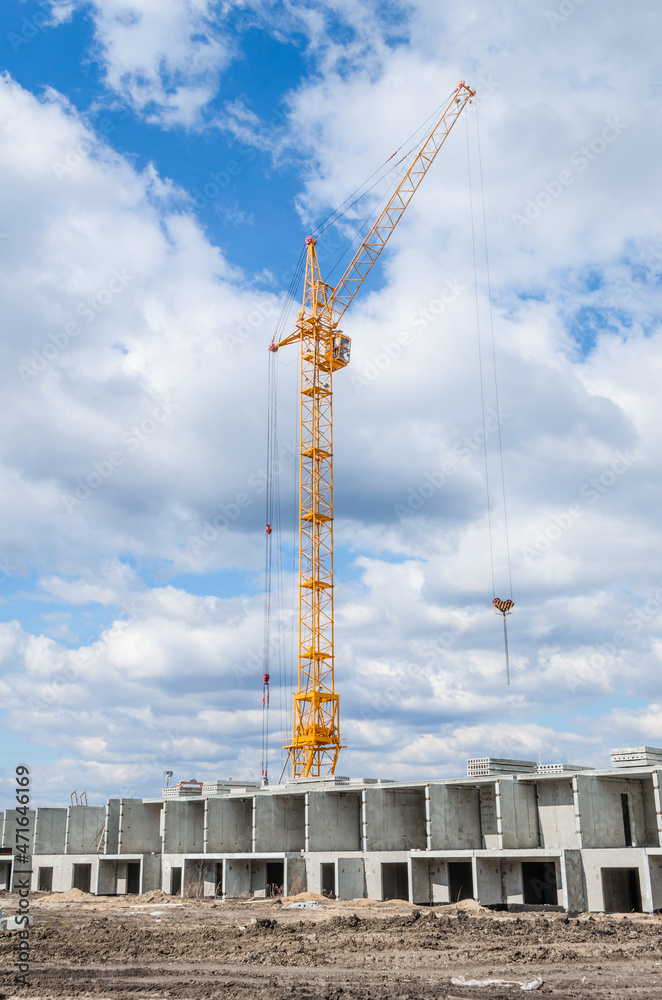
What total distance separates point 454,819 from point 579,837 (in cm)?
690

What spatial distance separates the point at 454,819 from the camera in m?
37.6

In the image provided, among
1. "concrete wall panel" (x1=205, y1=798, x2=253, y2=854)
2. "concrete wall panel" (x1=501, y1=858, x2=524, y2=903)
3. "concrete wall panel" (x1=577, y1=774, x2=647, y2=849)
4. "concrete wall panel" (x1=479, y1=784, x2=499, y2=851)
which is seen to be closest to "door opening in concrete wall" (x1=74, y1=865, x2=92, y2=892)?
"concrete wall panel" (x1=205, y1=798, x2=253, y2=854)

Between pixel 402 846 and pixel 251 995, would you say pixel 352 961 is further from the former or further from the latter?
pixel 402 846

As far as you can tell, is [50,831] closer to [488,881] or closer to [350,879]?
[350,879]

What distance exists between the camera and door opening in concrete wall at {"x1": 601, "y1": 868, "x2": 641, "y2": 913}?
1226 inches

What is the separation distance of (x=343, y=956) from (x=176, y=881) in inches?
1006

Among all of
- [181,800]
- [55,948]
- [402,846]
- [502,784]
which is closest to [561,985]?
[55,948]

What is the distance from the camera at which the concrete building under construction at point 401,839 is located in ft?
106

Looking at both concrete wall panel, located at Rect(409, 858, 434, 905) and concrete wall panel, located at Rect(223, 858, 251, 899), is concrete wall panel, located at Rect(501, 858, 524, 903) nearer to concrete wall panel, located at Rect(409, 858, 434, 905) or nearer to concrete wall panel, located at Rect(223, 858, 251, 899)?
concrete wall panel, located at Rect(409, 858, 434, 905)

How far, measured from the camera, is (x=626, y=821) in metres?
34.6

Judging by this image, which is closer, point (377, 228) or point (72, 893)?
point (72, 893)

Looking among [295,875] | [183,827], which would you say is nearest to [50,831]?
[183,827]

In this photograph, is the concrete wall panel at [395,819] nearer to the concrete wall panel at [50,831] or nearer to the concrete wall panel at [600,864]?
the concrete wall panel at [600,864]

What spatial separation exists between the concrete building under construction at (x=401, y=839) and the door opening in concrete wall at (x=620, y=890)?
0.22 ft
